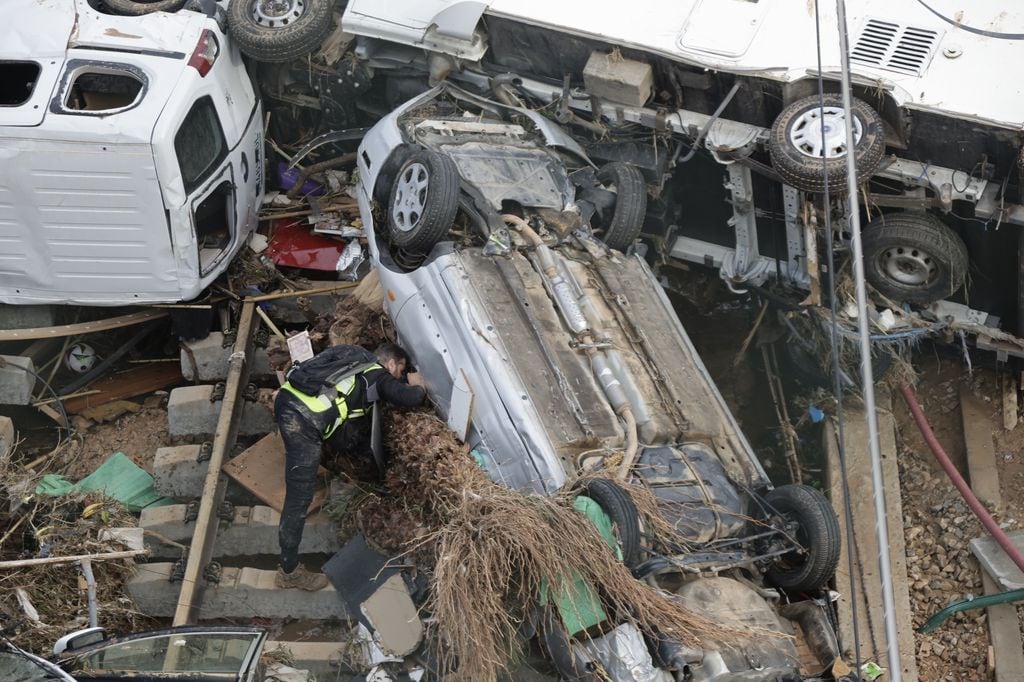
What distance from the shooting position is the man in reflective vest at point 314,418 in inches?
274

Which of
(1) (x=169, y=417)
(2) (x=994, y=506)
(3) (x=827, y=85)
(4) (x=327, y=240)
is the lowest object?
(2) (x=994, y=506)

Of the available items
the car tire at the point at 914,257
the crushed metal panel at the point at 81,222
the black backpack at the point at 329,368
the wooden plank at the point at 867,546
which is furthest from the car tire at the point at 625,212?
the crushed metal panel at the point at 81,222

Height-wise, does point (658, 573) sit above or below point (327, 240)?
below

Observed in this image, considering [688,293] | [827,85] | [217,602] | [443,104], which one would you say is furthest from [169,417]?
[827,85]

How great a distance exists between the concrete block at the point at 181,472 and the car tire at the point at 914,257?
4.57 meters

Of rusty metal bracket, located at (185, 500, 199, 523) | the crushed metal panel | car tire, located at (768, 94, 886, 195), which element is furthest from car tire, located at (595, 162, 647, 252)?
rusty metal bracket, located at (185, 500, 199, 523)

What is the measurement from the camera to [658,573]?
6.02 meters

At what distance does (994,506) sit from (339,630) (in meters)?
4.26

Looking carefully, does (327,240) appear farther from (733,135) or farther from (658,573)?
(658,573)

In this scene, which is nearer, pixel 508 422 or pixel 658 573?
pixel 658 573

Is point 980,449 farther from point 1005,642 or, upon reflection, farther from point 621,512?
point 621,512

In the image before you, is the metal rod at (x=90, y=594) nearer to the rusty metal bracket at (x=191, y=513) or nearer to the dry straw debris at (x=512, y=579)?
the rusty metal bracket at (x=191, y=513)

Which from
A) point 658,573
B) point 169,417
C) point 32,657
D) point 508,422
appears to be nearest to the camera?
point 32,657

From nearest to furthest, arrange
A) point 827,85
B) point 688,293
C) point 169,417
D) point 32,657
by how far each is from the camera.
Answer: point 32,657, point 827,85, point 169,417, point 688,293
